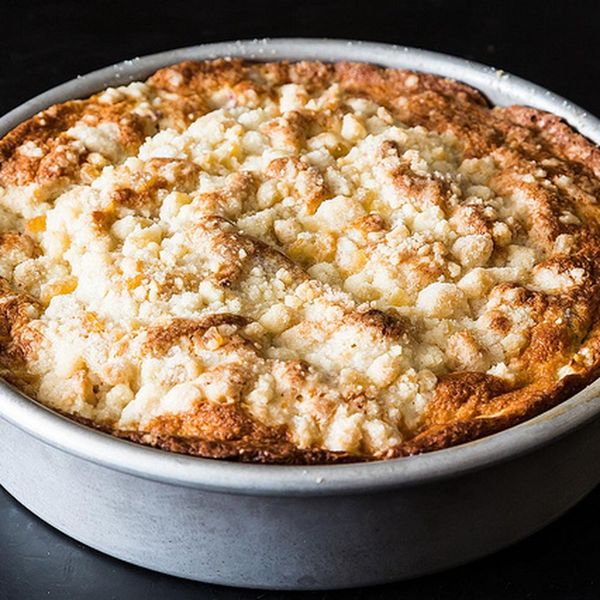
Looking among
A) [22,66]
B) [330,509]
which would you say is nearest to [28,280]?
[330,509]

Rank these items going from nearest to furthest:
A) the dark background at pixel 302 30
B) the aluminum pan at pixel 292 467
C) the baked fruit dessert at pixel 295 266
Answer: the aluminum pan at pixel 292 467 < the baked fruit dessert at pixel 295 266 < the dark background at pixel 302 30

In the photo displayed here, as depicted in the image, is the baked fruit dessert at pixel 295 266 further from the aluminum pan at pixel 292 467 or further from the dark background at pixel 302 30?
the dark background at pixel 302 30

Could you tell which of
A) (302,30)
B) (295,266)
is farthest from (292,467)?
(302,30)

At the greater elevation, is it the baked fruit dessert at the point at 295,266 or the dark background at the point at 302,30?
the dark background at the point at 302,30

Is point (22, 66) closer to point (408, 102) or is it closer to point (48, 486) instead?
point (408, 102)

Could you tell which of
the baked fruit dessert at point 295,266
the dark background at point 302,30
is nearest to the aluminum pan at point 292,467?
the baked fruit dessert at point 295,266

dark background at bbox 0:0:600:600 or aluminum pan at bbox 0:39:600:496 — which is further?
dark background at bbox 0:0:600:600

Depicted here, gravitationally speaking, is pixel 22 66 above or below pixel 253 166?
above

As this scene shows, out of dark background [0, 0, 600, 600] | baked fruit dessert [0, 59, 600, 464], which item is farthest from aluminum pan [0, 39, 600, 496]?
dark background [0, 0, 600, 600]

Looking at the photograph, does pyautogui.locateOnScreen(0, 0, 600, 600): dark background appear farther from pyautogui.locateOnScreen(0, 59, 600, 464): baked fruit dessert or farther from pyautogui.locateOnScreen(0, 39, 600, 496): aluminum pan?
Answer: pyautogui.locateOnScreen(0, 39, 600, 496): aluminum pan
